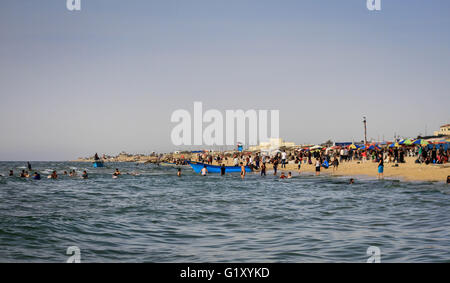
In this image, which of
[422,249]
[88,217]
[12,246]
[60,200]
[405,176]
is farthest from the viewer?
[405,176]

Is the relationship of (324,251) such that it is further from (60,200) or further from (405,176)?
(405,176)

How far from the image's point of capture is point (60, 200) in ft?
75.9

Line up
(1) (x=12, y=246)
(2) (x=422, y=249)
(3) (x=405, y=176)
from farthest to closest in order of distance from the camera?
(3) (x=405, y=176)
(1) (x=12, y=246)
(2) (x=422, y=249)
